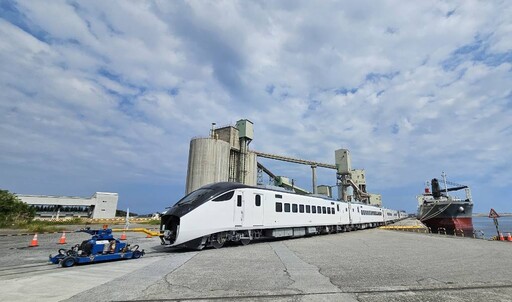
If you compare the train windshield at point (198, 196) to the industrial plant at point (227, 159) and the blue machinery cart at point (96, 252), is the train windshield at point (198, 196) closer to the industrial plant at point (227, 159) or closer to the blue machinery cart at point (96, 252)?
the blue machinery cart at point (96, 252)

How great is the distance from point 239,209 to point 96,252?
642cm

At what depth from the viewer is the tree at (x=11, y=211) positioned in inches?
1081

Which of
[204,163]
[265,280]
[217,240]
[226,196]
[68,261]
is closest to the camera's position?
[265,280]

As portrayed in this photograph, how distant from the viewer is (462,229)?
128ft

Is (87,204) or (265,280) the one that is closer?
(265,280)

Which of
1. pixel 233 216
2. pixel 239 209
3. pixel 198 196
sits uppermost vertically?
pixel 198 196

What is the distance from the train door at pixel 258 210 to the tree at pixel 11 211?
27178 mm

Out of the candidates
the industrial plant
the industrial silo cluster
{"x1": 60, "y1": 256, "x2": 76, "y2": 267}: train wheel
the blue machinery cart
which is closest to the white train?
the blue machinery cart

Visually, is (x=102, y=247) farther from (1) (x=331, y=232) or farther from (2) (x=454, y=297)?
(1) (x=331, y=232)

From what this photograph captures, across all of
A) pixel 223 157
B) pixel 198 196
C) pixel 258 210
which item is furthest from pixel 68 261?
pixel 223 157

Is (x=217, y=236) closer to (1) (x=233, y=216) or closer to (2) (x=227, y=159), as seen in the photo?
(1) (x=233, y=216)

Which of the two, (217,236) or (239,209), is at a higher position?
(239,209)

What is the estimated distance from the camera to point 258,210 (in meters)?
14.7

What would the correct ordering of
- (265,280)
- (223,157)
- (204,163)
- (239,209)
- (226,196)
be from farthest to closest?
(223,157), (204,163), (239,209), (226,196), (265,280)
